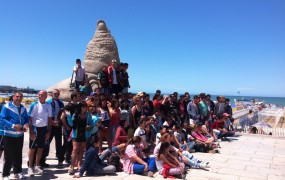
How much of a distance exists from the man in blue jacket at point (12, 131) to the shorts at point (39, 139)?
33 cm

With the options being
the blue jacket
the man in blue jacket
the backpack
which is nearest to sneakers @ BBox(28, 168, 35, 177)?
the man in blue jacket

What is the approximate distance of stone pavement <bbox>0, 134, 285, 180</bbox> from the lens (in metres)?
5.88

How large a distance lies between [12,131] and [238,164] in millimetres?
5895

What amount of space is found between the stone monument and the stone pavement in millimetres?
5379

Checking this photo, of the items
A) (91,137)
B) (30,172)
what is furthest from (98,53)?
(30,172)

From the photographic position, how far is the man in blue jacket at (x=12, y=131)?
494 cm

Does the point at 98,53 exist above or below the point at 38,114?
above

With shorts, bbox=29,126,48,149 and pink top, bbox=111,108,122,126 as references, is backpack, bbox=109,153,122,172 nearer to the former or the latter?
pink top, bbox=111,108,122,126

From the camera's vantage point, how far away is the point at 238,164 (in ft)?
24.3

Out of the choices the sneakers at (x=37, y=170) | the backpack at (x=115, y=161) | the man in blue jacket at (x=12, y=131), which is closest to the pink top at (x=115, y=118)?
the backpack at (x=115, y=161)

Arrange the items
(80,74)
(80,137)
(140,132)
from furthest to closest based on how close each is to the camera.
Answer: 1. (80,74)
2. (140,132)
3. (80,137)

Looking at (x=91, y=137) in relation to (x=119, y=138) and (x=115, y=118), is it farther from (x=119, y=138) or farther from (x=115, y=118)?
(x=115, y=118)

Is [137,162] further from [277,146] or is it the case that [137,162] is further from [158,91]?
[277,146]

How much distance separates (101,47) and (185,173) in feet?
31.8
